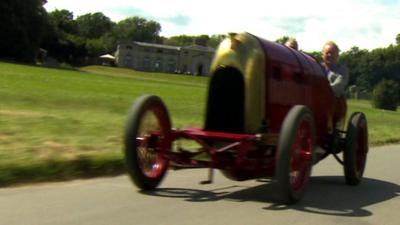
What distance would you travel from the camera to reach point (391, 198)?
351 inches

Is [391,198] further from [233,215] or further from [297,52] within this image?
[233,215]

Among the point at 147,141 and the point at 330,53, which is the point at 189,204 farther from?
the point at 330,53

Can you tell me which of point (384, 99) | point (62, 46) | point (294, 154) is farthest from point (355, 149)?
point (62, 46)

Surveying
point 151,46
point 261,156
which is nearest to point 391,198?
point 261,156

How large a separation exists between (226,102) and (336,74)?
267 cm

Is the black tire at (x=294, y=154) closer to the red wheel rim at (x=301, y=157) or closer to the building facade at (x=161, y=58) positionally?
the red wheel rim at (x=301, y=157)

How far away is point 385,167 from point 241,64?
19.6 feet

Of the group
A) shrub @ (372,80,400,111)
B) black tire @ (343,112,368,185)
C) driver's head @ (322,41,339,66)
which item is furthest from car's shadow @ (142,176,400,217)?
shrub @ (372,80,400,111)

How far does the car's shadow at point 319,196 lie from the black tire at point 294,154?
22 centimetres

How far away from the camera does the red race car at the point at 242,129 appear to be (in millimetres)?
7598

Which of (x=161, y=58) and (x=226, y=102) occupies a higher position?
Result: (x=161, y=58)

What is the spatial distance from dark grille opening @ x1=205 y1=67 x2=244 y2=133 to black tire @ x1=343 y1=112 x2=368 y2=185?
2.10 meters

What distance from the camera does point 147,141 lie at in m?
8.05

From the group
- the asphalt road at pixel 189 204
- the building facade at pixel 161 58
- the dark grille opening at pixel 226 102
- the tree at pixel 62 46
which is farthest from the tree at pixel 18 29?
the dark grille opening at pixel 226 102
